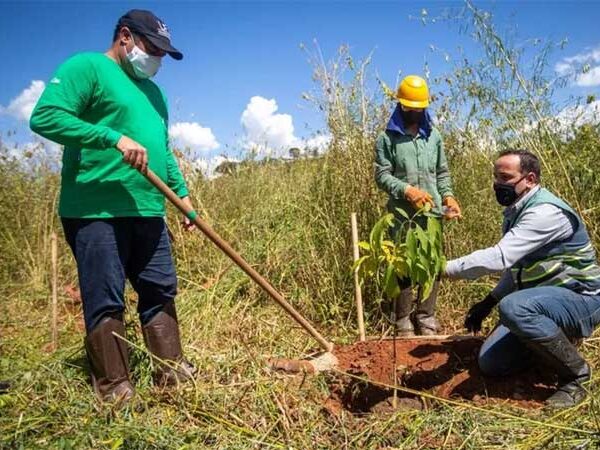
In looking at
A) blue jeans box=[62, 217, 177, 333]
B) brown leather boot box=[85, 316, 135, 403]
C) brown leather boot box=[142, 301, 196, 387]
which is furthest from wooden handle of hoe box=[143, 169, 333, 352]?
brown leather boot box=[85, 316, 135, 403]

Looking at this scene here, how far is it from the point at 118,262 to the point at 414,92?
83.5 inches

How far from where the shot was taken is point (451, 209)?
3479mm

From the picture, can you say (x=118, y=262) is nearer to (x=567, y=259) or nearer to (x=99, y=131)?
(x=99, y=131)

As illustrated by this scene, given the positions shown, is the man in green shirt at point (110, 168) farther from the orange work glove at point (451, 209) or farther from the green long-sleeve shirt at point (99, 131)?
the orange work glove at point (451, 209)

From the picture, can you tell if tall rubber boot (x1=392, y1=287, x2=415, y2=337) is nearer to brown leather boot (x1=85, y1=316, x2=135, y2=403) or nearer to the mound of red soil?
the mound of red soil

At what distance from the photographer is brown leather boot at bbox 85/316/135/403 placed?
2.35m

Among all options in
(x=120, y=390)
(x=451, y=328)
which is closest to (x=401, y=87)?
(x=451, y=328)

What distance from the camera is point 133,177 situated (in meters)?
2.38

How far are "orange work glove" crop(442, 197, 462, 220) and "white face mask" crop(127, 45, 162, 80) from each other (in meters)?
2.09

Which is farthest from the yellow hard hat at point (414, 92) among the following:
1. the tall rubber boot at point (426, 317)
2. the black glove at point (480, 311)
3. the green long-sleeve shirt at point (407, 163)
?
the black glove at point (480, 311)

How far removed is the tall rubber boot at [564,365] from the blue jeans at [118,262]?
188cm

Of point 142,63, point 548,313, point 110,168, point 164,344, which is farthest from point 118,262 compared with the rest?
point 548,313

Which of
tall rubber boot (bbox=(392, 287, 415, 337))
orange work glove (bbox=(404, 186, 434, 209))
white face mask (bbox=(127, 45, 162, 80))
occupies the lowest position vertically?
tall rubber boot (bbox=(392, 287, 415, 337))

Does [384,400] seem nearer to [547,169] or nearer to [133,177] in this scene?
[133,177]
